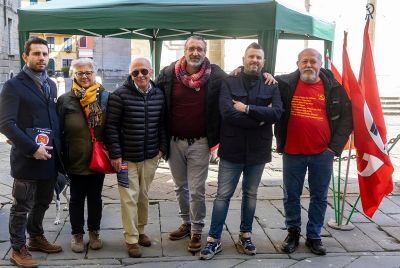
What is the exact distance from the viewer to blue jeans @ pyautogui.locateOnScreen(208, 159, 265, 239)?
12.7 ft

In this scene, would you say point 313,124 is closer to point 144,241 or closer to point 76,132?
point 144,241

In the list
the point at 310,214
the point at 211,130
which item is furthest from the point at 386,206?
the point at 211,130

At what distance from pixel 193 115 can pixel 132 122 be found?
538 mm

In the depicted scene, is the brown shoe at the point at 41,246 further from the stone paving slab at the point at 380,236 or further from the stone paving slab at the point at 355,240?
the stone paving slab at the point at 380,236

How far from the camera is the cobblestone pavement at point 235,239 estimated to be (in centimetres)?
390

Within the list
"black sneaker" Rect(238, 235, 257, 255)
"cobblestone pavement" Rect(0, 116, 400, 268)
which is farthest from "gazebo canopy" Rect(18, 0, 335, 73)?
"black sneaker" Rect(238, 235, 257, 255)

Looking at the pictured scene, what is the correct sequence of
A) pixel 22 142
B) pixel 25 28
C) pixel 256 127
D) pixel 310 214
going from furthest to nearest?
pixel 25 28 < pixel 310 214 < pixel 256 127 < pixel 22 142

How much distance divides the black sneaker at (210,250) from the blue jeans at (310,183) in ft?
2.35

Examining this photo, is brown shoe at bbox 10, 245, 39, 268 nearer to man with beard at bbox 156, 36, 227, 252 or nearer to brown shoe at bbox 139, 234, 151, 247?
brown shoe at bbox 139, 234, 151, 247

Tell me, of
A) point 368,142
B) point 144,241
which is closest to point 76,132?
point 144,241

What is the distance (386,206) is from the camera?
5.57 metres

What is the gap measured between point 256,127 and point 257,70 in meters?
0.48

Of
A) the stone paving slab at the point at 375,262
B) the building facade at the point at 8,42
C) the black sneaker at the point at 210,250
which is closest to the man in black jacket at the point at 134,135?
the black sneaker at the point at 210,250

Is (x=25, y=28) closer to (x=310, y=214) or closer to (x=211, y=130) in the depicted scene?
(x=211, y=130)
